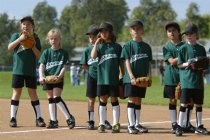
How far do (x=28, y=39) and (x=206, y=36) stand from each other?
306 feet

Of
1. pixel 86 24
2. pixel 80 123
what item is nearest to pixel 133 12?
pixel 86 24

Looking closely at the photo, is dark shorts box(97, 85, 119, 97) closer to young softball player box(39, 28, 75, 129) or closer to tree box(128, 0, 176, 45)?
young softball player box(39, 28, 75, 129)

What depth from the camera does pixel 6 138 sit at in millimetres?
8406

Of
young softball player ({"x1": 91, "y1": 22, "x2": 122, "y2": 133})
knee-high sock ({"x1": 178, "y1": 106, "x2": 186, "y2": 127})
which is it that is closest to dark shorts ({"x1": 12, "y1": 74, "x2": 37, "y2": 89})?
young softball player ({"x1": 91, "y1": 22, "x2": 122, "y2": 133})

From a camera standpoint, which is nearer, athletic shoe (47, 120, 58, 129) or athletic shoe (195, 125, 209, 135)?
athletic shoe (195, 125, 209, 135)

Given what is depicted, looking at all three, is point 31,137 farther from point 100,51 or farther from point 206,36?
point 206,36

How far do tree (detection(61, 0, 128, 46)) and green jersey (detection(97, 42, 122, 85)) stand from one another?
294 ft

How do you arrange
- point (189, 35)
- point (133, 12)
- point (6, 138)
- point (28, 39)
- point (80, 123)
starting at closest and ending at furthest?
point (6, 138) < point (189, 35) < point (28, 39) < point (80, 123) < point (133, 12)

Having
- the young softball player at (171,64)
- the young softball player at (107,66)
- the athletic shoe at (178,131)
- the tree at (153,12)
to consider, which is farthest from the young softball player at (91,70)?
the tree at (153,12)

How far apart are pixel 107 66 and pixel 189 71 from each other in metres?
1.61

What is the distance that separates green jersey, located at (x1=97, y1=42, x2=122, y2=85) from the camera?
30.9 ft

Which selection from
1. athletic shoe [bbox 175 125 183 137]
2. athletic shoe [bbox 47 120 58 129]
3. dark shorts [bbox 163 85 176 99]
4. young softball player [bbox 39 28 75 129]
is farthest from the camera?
young softball player [bbox 39 28 75 129]

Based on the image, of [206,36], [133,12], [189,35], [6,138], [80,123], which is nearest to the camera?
[6,138]

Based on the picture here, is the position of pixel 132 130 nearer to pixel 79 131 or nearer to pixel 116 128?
pixel 116 128
